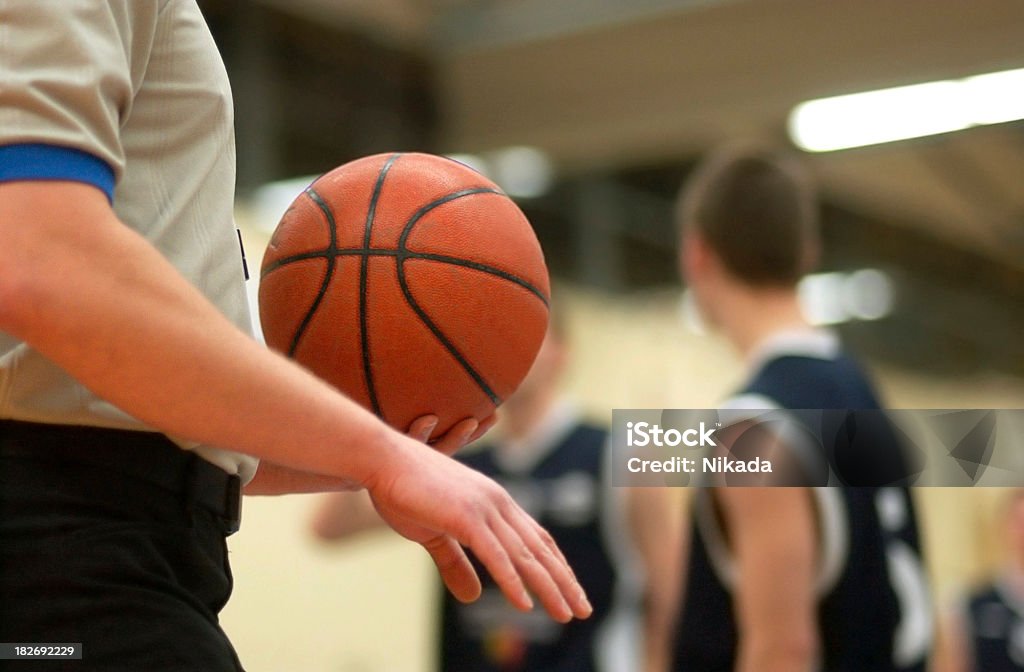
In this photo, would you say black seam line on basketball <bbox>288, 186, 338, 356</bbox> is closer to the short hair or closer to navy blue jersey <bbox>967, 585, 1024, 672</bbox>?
the short hair

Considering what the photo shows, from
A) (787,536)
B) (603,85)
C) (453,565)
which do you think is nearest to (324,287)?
(453,565)

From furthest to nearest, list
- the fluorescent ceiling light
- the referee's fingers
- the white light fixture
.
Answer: the white light fixture < the fluorescent ceiling light < the referee's fingers

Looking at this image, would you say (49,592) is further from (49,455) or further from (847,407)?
(847,407)

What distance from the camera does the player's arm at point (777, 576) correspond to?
2570 millimetres

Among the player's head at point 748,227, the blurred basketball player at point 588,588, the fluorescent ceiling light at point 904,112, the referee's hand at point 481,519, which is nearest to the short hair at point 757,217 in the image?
the player's head at point 748,227

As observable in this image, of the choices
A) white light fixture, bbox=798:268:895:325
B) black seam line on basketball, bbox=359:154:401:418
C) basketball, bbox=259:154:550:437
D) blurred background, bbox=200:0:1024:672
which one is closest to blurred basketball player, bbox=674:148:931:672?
basketball, bbox=259:154:550:437

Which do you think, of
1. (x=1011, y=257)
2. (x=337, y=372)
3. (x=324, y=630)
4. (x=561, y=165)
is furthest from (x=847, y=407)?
(x=1011, y=257)

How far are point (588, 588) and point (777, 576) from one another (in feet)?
5.04

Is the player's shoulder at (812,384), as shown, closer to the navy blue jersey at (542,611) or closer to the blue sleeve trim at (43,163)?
the navy blue jersey at (542,611)

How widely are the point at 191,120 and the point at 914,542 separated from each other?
205 cm

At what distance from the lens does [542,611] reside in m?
4.04

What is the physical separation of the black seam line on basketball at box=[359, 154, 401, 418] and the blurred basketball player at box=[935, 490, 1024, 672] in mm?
4282

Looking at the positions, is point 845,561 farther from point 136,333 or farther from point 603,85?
point 603,85

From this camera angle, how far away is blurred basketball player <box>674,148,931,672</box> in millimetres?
2594
